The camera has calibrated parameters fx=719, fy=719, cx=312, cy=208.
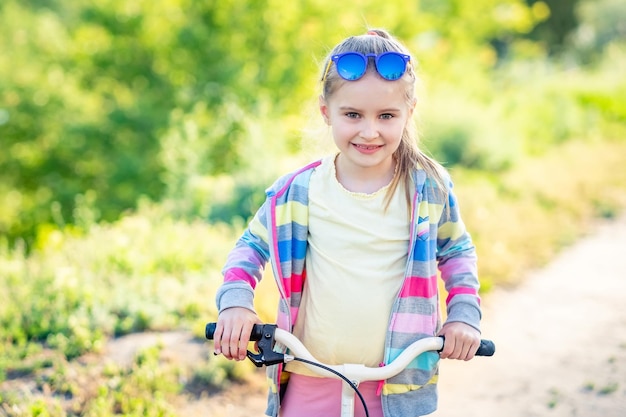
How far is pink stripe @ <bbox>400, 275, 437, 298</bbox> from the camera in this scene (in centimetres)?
225

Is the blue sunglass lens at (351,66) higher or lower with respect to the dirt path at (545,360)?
higher

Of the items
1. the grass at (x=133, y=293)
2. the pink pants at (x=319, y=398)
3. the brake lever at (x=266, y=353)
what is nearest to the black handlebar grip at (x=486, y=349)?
the pink pants at (x=319, y=398)

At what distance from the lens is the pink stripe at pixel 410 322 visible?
2.25m

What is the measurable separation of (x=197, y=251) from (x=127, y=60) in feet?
32.8

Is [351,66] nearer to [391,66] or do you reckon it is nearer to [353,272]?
[391,66]

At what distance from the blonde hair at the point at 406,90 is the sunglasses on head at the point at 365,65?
35 millimetres

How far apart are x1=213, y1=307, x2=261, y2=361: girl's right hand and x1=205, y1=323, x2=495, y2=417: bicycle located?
2cm

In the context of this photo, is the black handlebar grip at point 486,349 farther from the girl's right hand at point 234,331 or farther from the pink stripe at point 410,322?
the girl's right hand at point 234,331

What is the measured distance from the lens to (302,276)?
237cm

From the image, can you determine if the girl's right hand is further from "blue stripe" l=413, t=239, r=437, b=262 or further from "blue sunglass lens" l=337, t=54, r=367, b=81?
"blue sunglass lens" l=337, t=54, r=367, b=81

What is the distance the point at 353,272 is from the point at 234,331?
42cm

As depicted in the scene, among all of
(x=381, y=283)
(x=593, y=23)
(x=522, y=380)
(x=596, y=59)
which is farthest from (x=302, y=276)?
(x=593, y=23)

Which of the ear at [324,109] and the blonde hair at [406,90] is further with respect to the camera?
the ear at [324,109]

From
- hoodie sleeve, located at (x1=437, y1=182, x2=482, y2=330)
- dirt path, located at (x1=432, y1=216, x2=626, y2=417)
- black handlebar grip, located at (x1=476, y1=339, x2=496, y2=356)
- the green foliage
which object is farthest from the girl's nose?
Answer: the green foliage
